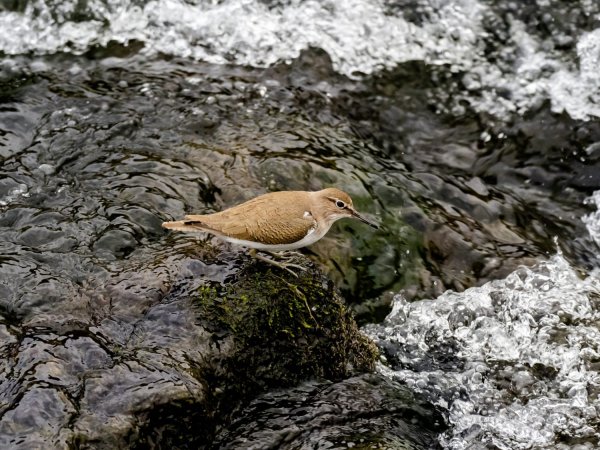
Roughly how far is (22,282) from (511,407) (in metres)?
4.16

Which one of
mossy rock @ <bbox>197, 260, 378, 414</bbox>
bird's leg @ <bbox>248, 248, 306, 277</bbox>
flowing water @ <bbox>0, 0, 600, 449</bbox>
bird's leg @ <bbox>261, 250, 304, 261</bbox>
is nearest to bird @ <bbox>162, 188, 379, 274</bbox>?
bird's leg @ <bbox>248, 248, 306, 277</bbox>

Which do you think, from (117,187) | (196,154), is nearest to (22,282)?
(117,187)

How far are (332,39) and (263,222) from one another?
5774mm

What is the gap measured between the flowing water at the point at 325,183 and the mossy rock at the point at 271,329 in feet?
0.79

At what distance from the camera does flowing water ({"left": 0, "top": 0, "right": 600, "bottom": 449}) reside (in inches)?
238

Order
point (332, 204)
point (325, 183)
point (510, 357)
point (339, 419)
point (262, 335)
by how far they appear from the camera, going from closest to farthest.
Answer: point (262, 335)
point (339, 419)
point (332, 204)
point (510, 357)
point (325, 183)

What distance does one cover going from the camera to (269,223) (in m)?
6.15

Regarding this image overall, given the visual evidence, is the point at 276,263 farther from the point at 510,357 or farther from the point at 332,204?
the point at 510,357

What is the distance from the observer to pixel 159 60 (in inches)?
416

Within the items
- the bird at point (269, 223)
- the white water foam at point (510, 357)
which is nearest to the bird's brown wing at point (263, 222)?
the bird at point (269, 223)

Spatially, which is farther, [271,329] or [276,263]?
[276,263]

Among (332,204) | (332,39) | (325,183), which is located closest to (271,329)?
(332,204)

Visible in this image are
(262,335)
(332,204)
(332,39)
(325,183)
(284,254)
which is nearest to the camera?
(262,335)

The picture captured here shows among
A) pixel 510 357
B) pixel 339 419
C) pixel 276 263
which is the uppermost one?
pixel 276 263
